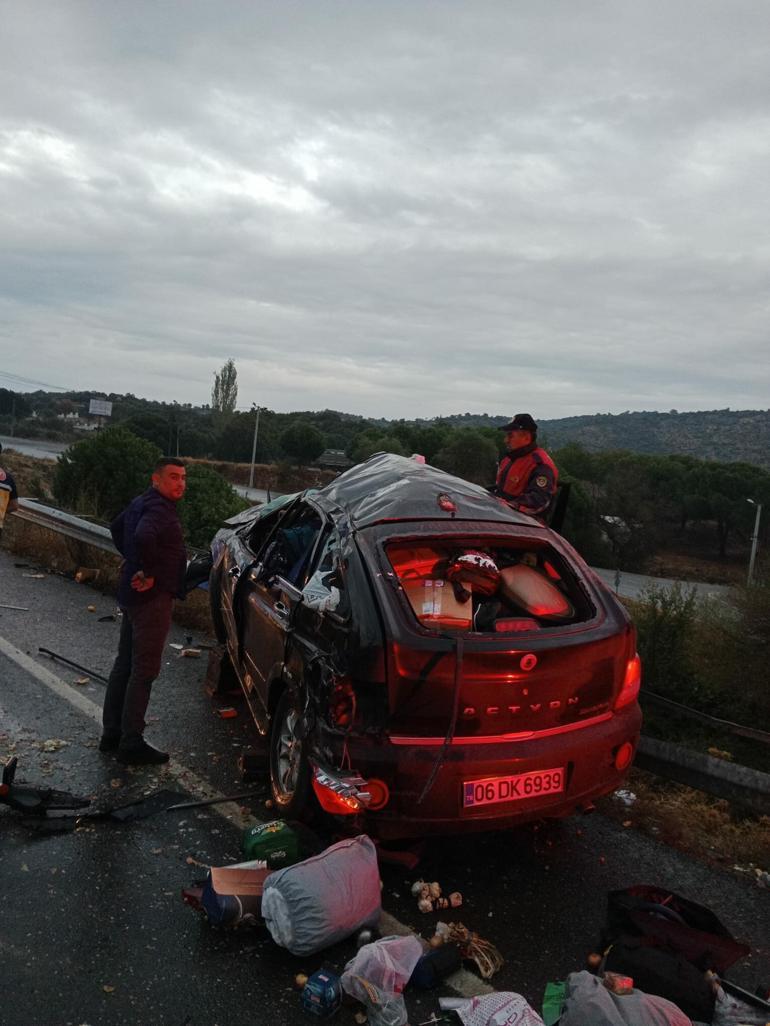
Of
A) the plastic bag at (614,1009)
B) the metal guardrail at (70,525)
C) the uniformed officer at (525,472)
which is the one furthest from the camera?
the metal guardrail at (70,525)

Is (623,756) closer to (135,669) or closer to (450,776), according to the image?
(450,776)

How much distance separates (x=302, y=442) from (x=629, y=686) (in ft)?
278

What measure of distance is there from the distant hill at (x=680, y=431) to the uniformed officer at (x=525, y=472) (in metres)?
133

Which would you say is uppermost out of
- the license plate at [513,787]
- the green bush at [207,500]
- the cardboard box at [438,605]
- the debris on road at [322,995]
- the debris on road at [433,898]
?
the cardboard box at [438,605]

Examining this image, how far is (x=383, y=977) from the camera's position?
2826 millimetres

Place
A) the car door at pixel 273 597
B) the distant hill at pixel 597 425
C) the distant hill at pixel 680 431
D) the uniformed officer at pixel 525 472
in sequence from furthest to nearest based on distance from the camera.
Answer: the distant hill at pixel 680 431, the distant hill at pixel 597 425, the uniformed officer at pixel 525 472, the car door at pixel 273 597

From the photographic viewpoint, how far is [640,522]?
6269 centimetres

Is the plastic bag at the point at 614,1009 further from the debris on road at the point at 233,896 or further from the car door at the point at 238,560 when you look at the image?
the car door at the point at 238,560

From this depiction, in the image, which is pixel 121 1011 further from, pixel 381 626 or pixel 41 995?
pixel 381 626

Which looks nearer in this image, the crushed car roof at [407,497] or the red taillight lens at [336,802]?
the red taillight lens at [336,802]

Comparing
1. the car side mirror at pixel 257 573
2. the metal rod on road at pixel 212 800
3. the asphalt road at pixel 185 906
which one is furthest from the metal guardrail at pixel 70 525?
the metal rod on road at pixel 212 800

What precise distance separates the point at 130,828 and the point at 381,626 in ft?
5.78

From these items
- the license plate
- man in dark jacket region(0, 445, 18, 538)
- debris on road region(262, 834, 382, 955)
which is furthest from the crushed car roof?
man in dark jacket region(0, 445, 18, 538)

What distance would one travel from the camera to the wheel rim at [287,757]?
394 centimetres
